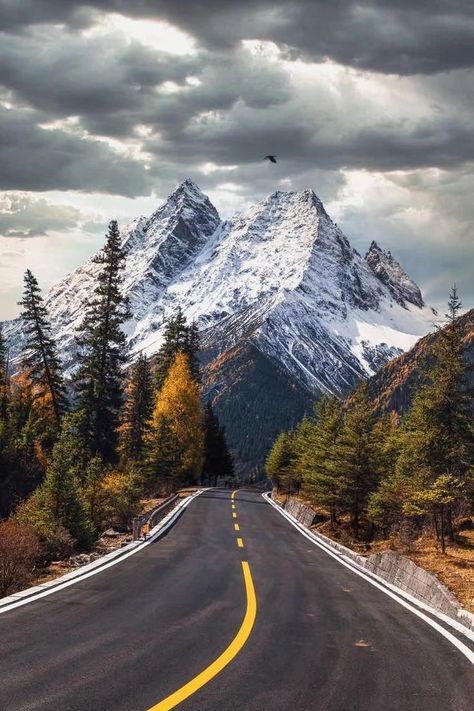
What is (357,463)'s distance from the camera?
30844 millimetres

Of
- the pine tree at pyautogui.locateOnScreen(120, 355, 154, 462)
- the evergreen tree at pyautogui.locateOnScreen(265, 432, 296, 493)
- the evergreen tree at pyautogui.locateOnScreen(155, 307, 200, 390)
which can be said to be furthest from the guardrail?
the evergreen tree at pyautogui.locateOnScreen(265, 432, 296, 493)

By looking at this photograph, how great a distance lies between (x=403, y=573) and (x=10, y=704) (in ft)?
37.8

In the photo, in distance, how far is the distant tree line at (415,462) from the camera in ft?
73.5

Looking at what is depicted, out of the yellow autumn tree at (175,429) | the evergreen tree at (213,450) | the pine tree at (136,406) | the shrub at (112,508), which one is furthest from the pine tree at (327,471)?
the evergreen tree at (213,450)

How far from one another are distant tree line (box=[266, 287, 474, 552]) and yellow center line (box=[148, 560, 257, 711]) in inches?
492

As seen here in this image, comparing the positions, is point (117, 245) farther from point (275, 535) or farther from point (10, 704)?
point (10, 704)

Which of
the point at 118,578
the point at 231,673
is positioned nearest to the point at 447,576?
the point at 118,578

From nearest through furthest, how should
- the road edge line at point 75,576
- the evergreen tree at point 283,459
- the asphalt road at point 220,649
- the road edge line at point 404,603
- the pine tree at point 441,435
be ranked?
the asphalt road at point 220,649, the road edge line at point 404,603, the road edge line at point 75,576, the pine tree at point 441,435, the evergreen tree at point 283,459

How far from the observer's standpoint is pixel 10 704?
5523mm

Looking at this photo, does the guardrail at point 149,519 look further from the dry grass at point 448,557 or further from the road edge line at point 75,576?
the dry grass at point 448,557

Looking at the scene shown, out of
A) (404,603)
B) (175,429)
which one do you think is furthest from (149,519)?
(175,429)

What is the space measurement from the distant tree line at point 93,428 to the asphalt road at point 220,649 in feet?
20.1

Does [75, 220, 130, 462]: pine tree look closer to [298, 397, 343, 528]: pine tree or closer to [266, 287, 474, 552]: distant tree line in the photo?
[298, 397, 343, 528]: pine tree

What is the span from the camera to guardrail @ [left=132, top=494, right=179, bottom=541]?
2072cm
